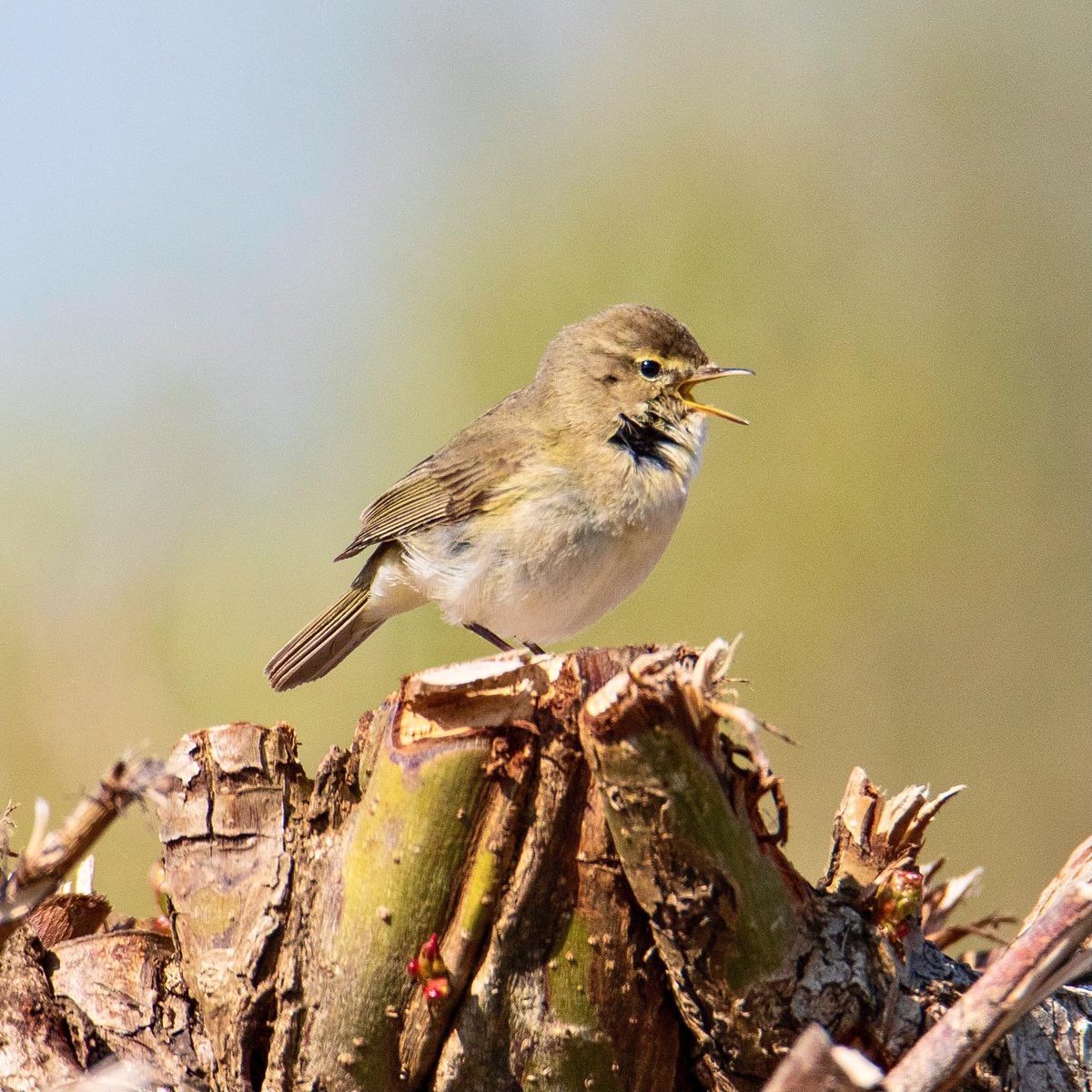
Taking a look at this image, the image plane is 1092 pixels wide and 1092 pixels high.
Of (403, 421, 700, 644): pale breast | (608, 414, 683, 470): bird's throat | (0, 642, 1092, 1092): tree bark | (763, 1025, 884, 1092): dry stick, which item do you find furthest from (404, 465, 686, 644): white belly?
(763, 1025, 884, 1092): dry stick

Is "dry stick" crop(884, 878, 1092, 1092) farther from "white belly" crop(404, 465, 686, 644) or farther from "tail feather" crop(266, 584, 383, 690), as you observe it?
"tail feather" crop(266, 584, 383, 690)

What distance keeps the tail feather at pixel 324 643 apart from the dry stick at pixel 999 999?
3.31 m

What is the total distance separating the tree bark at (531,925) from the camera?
2.26 metres

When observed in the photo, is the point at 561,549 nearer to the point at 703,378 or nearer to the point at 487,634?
the point at 487,634

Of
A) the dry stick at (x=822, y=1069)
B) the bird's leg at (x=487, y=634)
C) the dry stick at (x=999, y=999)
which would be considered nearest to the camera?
the dry stick at (x=822, y=1069)

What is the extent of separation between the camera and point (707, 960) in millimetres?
2277

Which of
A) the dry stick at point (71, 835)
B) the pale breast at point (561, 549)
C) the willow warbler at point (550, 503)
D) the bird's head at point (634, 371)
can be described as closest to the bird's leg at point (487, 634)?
the willow warbler at point (550, 503)

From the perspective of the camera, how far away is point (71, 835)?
6.46 ft

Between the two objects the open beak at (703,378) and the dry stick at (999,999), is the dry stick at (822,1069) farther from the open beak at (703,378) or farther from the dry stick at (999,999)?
the open beak at (703,378)

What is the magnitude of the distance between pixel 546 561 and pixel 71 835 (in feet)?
8.18

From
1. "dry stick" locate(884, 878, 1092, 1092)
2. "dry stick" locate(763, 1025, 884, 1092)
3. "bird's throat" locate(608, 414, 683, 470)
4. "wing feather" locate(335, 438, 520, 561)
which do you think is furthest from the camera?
"wing feather" locate(335, 438, 520, 561)

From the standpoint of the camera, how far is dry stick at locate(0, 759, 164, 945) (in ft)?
6.35

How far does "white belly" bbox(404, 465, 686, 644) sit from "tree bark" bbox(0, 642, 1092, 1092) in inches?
71.3

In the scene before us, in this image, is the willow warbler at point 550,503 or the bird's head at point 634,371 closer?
the willow warbler at point 550,503
